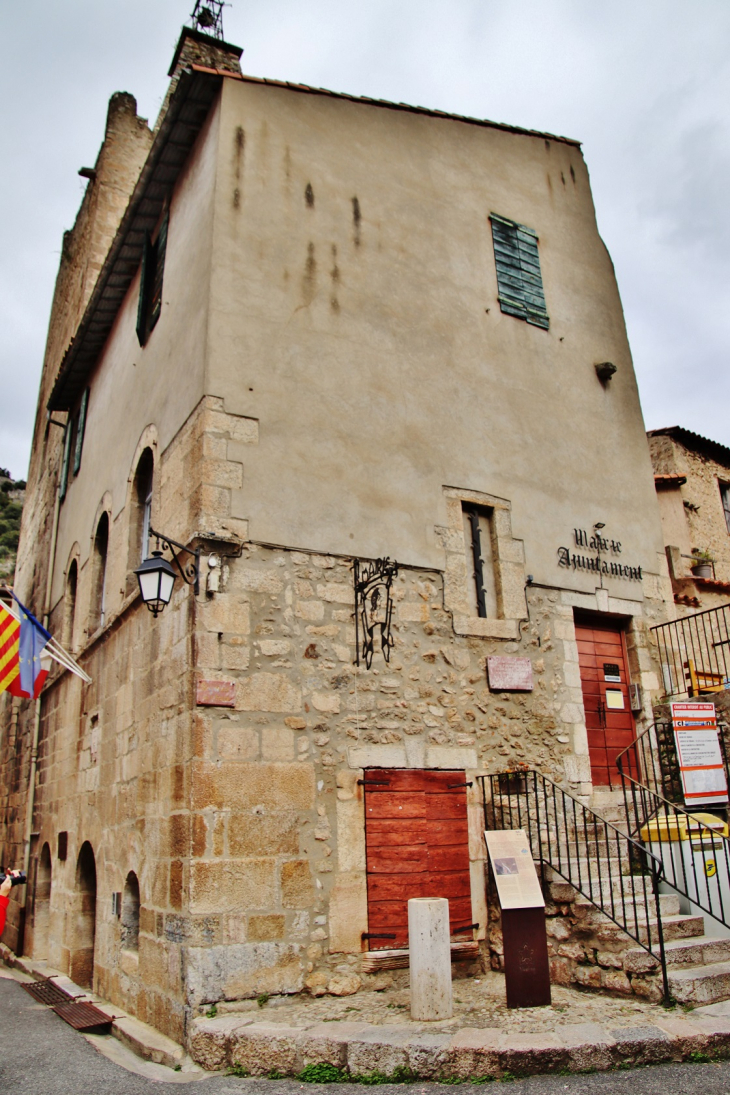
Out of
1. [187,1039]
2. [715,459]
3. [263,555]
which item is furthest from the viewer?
[715,459]

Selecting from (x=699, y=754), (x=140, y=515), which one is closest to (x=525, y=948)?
(x=699, y=754)

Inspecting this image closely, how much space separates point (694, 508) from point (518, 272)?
6.63 metres

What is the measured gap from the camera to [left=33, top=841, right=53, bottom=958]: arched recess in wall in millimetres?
11180

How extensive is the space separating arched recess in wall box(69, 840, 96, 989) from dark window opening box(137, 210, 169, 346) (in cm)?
583

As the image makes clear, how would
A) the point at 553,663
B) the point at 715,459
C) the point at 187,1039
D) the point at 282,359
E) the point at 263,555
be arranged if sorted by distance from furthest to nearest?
the point at 715,459
the point at 553,663
the point at 282,359
the point at 263,555
the point at 187,1039

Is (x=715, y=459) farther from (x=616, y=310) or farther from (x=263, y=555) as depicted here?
(x=263, y=555)

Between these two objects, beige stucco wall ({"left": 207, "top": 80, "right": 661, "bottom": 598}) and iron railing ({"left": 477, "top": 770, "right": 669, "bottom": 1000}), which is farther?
beige stucco wall ({"left": 207, "top": 80, "right": 661, "bottom": 598})

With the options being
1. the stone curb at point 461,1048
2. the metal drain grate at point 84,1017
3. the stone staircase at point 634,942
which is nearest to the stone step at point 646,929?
the stone staircase at point 634,942

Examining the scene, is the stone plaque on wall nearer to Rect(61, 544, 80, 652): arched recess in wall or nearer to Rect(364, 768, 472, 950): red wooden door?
Rect(364, 768, 472, 950): red wooden door

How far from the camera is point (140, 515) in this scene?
9.28 m

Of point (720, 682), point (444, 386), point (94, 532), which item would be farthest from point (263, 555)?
point (720, 682)

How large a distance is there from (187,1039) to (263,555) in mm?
3489

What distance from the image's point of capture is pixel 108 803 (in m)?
8.23

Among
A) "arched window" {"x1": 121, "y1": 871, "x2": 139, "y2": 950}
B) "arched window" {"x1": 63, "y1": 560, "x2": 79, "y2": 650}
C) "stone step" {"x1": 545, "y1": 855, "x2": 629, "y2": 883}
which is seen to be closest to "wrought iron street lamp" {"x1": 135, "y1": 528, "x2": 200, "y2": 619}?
"arched window" {"x1": 121, "y1": 871, "x2": 139, "y2": 950}
